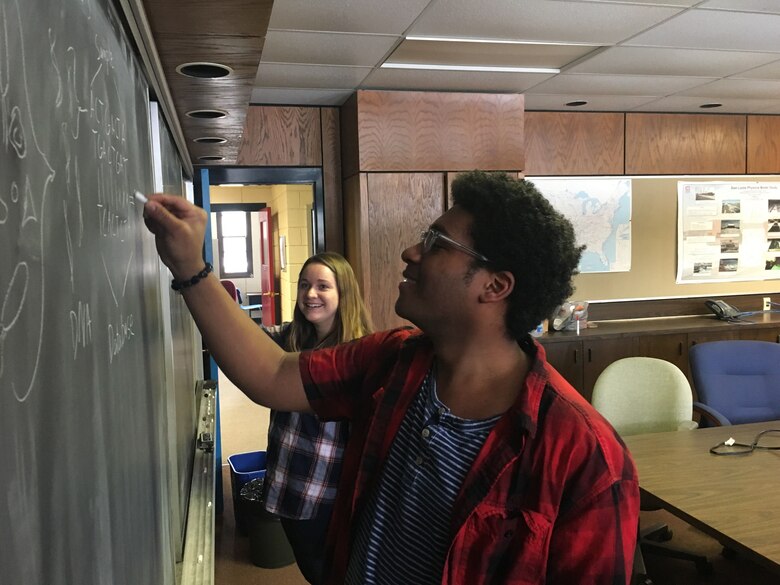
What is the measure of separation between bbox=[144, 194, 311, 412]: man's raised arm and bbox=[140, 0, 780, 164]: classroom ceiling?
59 cm

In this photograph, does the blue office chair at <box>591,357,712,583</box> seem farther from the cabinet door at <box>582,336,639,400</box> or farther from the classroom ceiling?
the classroom ceiling

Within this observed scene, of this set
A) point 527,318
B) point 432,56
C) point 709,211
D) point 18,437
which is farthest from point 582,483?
point 709,211

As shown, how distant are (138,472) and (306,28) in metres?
2.20

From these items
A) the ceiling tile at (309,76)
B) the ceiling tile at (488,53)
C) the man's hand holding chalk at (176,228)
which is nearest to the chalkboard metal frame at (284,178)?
the ceiling tile at (309,76)

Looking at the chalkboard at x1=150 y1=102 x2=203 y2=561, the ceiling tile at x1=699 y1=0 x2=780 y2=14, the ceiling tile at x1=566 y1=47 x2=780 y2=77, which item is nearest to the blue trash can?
the chalkboard at x1=150 y1=102 x2=203 y2=561

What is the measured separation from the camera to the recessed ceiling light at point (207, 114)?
162 centimetres

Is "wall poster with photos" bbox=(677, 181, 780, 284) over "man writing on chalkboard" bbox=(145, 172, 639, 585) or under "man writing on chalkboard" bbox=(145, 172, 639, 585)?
over

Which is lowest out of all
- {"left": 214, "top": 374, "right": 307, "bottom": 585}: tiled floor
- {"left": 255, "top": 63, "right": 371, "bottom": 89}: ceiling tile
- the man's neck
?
{"left": 214, "top": 374, "right": 307, "bottom": 585}: tiled floor

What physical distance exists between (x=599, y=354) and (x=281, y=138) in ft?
8.52

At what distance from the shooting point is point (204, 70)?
1220 mm

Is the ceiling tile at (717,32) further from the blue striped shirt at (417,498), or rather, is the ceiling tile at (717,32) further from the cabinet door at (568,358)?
the blue striped shirt at (417,498)

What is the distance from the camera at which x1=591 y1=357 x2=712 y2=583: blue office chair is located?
2.84 meters

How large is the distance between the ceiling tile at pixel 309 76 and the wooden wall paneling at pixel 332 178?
0.45 meters

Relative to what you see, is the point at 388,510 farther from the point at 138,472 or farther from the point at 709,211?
the point at 709,211
